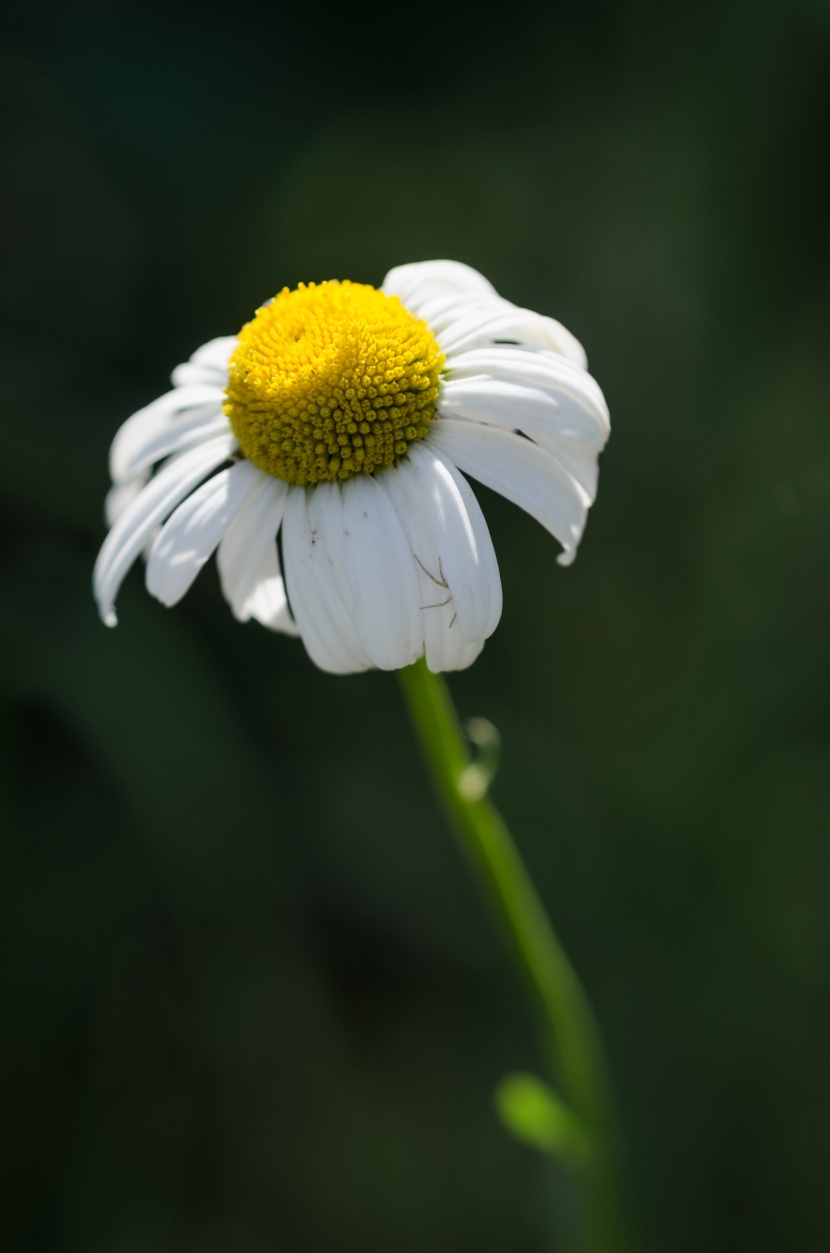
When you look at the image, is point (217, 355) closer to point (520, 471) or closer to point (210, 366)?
point (210, 366)

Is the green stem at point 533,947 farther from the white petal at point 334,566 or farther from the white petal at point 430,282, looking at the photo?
the white petal at point 430,282

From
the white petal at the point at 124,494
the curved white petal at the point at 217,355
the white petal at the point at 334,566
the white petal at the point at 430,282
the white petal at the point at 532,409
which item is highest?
the white petal at the point at 430,282

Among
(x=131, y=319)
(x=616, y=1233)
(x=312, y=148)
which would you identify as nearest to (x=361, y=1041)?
(x=616, y=1233)

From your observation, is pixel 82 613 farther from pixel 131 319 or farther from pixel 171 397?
pixel 171 397

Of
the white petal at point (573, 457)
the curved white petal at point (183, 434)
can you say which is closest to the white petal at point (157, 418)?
the curved white petal at point (183, 434)

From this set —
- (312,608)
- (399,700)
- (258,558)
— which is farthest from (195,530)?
(399,700)
